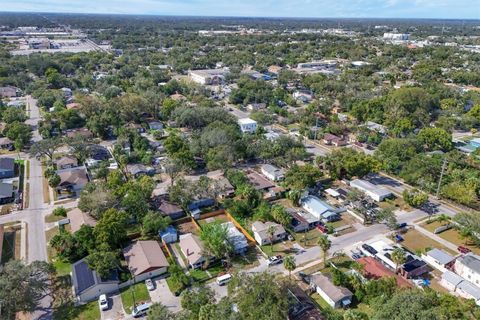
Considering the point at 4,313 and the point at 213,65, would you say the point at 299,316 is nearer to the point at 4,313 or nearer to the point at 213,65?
the point at 4,313

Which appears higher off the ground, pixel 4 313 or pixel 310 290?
pixel 4 313

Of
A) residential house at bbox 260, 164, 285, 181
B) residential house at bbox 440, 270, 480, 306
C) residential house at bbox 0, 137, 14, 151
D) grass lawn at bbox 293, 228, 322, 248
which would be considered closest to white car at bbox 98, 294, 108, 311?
grass lawn at bbox 293, 228, 322, 248

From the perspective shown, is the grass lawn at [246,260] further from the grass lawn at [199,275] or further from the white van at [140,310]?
the white van at [140,310]

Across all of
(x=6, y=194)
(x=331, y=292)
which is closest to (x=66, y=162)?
(x=6, y=194)

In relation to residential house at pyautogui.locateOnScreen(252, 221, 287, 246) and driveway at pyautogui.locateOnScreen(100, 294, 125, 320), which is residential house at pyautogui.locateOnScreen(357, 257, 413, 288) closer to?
residential house at pyautogui.locateOnScreen(252, 221, 287, 246)

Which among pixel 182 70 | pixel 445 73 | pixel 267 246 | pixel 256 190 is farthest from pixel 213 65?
pixel 267 246

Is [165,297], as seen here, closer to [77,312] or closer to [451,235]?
[77,312]
